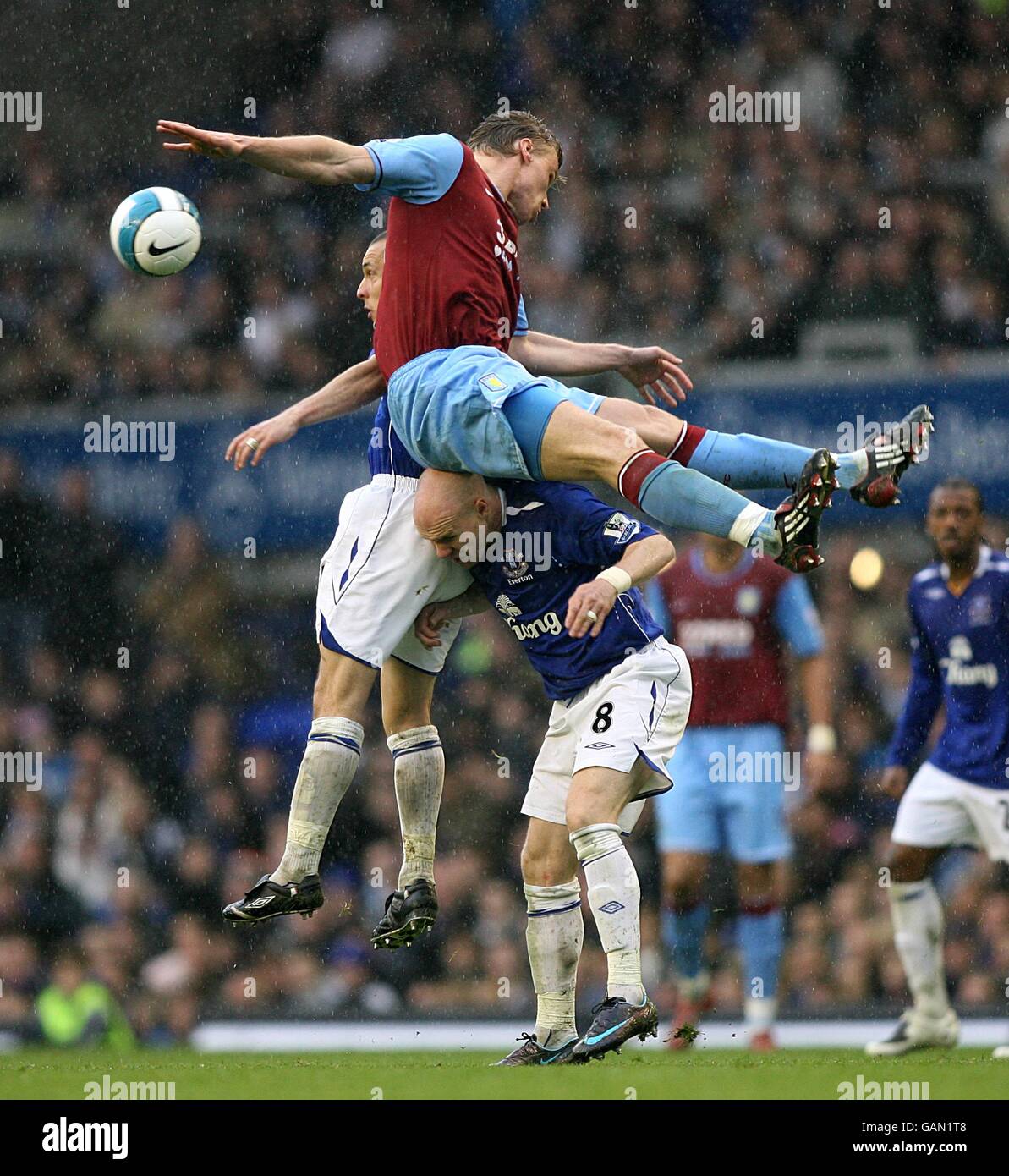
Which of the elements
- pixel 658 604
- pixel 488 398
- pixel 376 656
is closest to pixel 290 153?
pixel 488 398

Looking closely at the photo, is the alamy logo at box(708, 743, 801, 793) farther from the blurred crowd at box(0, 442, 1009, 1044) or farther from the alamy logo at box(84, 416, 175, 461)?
the alamy logo at box(84, 416, 175, 461)

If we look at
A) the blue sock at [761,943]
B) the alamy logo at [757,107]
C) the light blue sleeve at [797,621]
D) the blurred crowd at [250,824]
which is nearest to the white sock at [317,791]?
the blue sock at [761,943]

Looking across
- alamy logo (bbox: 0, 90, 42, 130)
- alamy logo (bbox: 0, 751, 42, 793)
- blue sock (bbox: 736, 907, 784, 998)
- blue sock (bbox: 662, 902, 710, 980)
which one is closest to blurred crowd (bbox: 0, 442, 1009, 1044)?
alamy logo (bbox: 0, 751, 42, 793)

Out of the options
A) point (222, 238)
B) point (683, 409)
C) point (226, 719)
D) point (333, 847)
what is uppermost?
point (222, 238)

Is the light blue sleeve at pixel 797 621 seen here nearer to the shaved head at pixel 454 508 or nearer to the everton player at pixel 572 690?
the everton player at pixel 572 690

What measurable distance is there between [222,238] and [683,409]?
4129 millimetres

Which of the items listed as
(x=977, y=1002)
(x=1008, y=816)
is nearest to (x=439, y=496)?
(x=1008, y=816)

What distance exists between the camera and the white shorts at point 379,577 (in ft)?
23.0

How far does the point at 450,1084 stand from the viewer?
624cm

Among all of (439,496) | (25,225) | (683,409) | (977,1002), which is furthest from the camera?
(25,225)

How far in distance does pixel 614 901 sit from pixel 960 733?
331 cm

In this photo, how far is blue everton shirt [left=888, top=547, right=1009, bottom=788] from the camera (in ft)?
29.9

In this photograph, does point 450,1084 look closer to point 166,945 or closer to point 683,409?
point 166,945
